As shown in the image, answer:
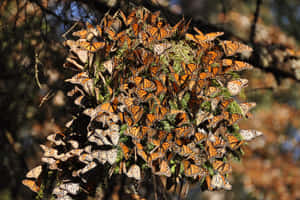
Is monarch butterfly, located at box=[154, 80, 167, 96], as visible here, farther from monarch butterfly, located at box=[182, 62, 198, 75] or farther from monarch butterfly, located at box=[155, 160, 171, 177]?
monarch butterfly, located at box=[155, 160, 171, 177]

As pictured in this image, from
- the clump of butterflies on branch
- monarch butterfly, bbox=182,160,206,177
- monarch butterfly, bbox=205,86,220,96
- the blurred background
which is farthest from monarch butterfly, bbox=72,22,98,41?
monarch butterfly, bbox=182,160,206,177

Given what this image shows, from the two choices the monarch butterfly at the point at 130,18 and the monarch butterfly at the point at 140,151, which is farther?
the monarch butterfly at the point at 130,18

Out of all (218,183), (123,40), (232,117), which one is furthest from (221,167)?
(123,40)

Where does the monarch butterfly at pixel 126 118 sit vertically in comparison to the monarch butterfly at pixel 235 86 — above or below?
below

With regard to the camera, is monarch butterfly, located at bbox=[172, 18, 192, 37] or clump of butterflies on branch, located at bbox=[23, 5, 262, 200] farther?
monarch butterfly, located at bbox=[172, 18, 192, 37]

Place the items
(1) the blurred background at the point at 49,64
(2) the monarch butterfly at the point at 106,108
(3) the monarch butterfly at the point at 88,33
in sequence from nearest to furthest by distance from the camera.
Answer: (2) the monarch butterfly at the point at 106,108
(3) the monarch butterfly at the point at 88,33
(1) the blurred background at the point at 49,64

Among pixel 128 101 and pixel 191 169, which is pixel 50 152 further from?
pixel 191 169

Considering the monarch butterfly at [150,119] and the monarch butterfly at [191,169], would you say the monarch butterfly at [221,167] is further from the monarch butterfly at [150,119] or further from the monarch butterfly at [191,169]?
the monarch butterfly at [150,119]

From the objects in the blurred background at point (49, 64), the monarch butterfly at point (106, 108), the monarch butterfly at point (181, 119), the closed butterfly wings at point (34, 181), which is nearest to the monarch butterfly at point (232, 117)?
the monarch butterfly at point (181, 119)

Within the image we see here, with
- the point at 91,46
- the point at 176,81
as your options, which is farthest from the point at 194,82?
the point at 91,46
